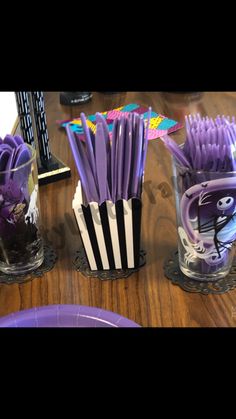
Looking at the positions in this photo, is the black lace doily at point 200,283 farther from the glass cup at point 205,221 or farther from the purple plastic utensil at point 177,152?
the purple plastic utensil at point 177,152

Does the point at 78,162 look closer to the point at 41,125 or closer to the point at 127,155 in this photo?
the point at 127,155

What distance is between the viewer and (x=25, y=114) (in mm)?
931

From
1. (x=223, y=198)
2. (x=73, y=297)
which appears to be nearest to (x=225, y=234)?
(x=223, y=198)

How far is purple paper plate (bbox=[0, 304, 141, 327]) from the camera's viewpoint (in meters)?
0.62

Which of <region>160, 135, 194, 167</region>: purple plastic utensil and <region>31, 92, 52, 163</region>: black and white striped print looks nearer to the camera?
<region>160, 135, 194, 167</region>: purple plastic utensil

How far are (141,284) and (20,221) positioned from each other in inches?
8.0

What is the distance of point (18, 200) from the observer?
2.33 ft

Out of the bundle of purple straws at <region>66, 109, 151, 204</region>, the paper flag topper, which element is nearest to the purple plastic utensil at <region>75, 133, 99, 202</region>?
the bundle of purple straws at <region>66, 109, 151, 204</region>

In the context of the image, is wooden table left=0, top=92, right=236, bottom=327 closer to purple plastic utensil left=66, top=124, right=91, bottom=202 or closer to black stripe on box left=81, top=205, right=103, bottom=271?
black stripe on box left=81, top=205, right=103, bottom=271

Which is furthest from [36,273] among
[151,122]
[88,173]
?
[151,122]

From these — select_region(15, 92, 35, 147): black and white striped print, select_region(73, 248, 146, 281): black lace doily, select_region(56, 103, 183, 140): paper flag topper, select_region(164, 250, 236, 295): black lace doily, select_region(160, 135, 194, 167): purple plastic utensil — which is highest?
select_region(160, 135, 194, 167): purple plastic utensil

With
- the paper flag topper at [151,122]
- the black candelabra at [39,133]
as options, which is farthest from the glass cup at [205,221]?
the paper flag topper at [151,122]

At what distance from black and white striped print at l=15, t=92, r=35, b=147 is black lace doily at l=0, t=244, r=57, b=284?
27 cm

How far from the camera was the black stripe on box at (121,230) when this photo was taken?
0.70 m
